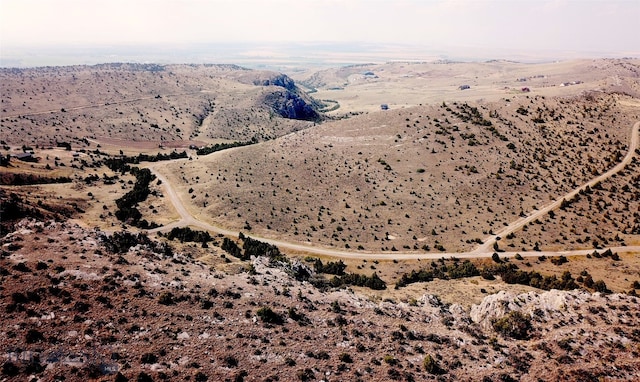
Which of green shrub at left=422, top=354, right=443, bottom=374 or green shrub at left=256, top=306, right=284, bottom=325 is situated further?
green shrub at left=256, top=306, right=284, bottom=325

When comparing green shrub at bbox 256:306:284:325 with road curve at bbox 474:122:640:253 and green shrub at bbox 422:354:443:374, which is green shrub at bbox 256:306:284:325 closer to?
green shrub at bbox 422:354:443:374

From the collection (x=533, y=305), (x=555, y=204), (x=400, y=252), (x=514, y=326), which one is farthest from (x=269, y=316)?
(x=555, y=204)

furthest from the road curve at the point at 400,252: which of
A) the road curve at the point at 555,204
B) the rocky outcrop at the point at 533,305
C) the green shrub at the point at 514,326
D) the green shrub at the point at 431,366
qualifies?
the green shrub at the point at 431,366

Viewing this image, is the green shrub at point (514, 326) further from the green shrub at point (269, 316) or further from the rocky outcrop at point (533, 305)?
the green shrub at point (269, 316)

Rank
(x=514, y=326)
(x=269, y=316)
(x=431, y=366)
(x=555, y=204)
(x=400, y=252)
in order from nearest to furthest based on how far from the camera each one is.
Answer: (x=431, y=366)
(x=269, y=316)
(x=514, y=326)
(x=400, y=252)
(x=555, y=204)

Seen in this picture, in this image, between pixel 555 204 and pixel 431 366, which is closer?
pixel 431 366

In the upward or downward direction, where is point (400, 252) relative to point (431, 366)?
downward

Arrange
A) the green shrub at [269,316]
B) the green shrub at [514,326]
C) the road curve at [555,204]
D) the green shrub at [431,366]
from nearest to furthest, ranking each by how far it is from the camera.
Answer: the green shrub at [431,366] < the green shrub at [269,316] < the green shrub at [514,326] < the road curve at [555,204]

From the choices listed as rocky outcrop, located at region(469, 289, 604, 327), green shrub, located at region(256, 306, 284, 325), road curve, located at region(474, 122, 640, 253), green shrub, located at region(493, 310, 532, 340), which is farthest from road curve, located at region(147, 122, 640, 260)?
green shrub, located at region(256, 306, 284, 325)

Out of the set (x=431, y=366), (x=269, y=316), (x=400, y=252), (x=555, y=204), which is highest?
(x=269, y=316)

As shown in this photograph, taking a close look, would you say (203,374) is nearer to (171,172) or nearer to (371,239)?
(371,239)

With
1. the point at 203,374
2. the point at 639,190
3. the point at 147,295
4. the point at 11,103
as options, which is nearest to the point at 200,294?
the point at 147,295

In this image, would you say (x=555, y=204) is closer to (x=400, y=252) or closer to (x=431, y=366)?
(x=400, y=252)
